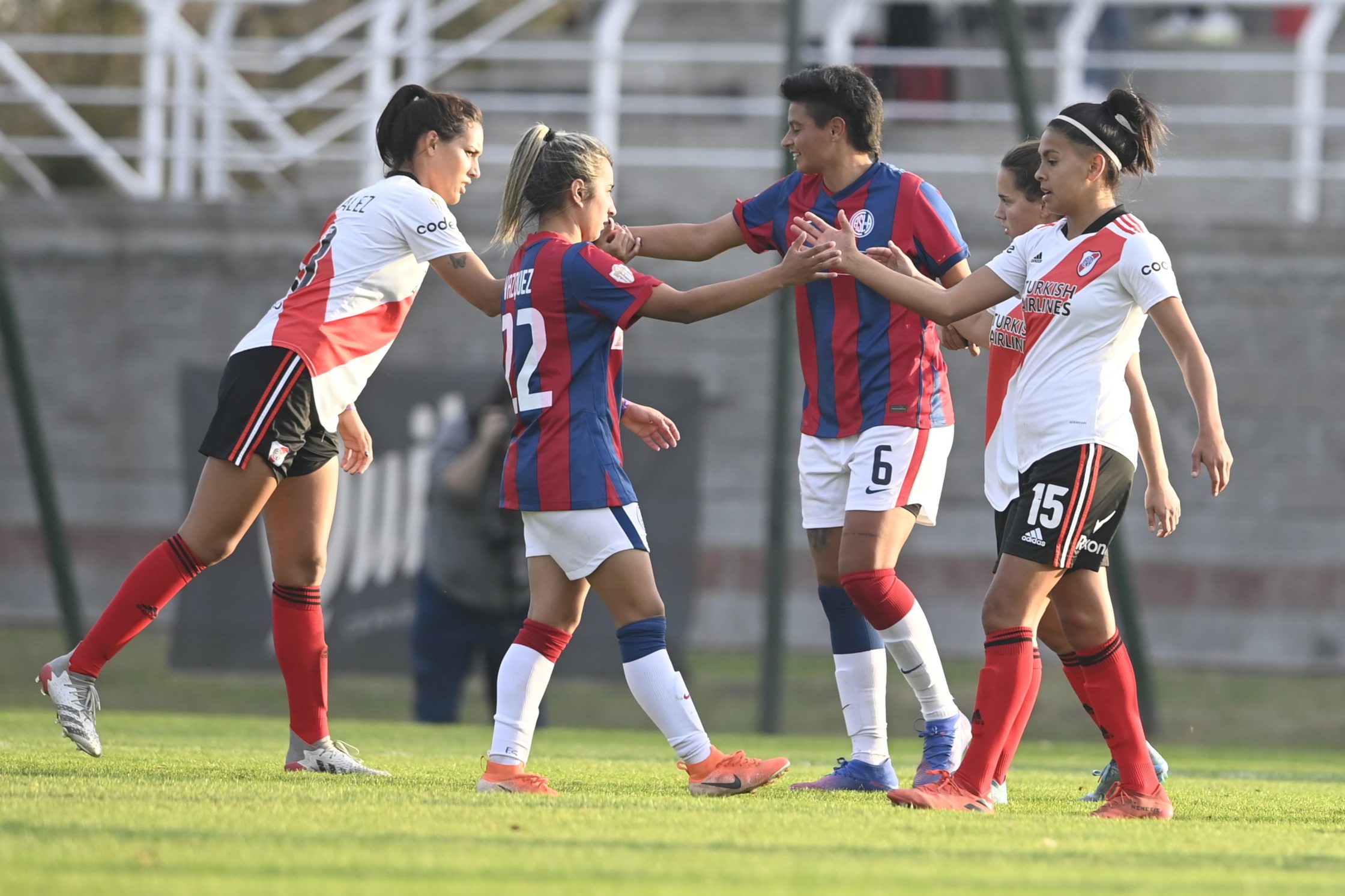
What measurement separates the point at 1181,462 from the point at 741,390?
3169 millimetres

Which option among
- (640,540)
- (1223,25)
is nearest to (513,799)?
(640,540)

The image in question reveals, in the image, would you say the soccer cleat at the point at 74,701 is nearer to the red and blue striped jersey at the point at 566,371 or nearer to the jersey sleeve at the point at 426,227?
the red and blue striped jersey at the point at 566,371

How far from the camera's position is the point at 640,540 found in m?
5.10

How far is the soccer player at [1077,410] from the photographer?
4.81m

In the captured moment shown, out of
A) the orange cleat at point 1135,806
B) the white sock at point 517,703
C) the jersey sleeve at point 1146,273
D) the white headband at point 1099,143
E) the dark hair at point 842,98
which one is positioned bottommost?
the orange cleat at point 1135,806

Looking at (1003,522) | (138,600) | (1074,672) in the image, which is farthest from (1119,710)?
(138,600)

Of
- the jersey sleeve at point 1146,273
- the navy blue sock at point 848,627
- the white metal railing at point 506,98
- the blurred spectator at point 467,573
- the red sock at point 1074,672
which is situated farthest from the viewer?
the white metal railing at point 506,98

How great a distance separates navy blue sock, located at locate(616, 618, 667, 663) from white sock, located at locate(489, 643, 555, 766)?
9.8 inches

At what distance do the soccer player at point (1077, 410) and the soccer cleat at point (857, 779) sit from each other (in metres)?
0.72

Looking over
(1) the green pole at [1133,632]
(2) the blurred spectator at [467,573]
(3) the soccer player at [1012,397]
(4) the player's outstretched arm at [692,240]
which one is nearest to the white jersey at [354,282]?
(4) the player's outstretched arm at [692,240]

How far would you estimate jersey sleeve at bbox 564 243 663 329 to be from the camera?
16.7 feet

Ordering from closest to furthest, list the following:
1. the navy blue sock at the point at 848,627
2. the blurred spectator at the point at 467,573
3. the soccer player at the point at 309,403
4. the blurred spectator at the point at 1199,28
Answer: the soccer player at the point at 309,403 < the navy blue sock at the point at 848,627 < the blurred spectator at the point at 467,573 < the blurred spectator at the point at 1199,28

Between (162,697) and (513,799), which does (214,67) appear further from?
(513,799)

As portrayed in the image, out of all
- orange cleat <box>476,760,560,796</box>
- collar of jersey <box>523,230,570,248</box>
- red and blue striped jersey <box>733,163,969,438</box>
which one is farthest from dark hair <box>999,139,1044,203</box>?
orange cleat <box>476,760,560,796</box>
